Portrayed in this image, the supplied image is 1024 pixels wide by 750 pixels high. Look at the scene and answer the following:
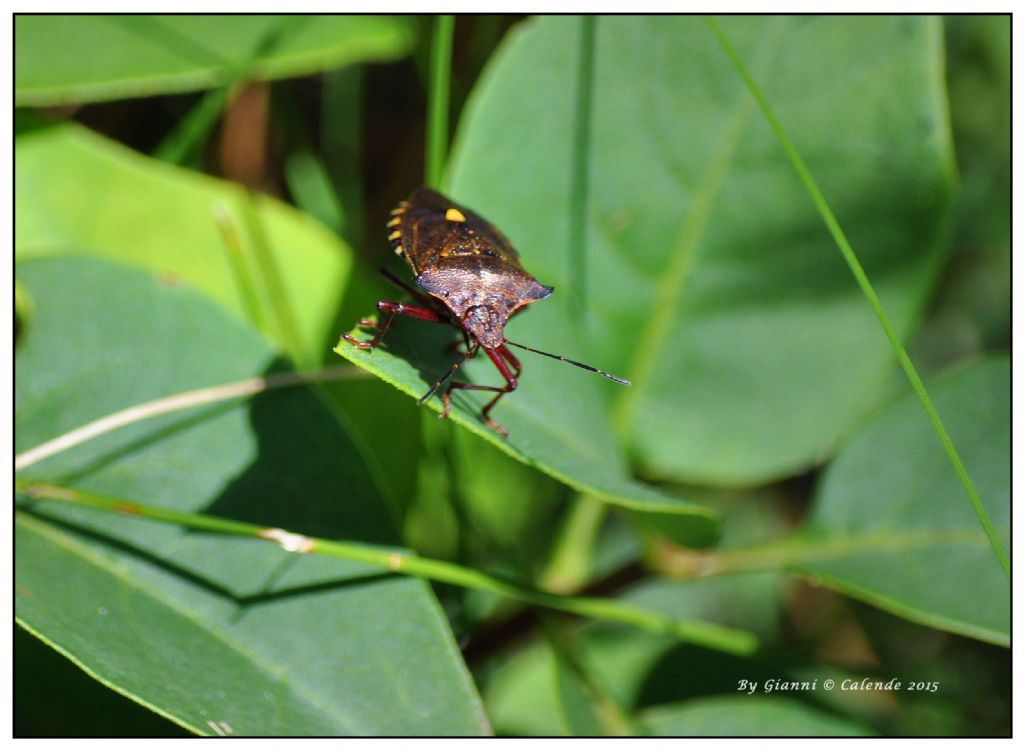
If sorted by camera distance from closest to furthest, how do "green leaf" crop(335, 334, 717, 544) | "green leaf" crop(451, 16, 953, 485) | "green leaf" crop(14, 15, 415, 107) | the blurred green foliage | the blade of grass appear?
"green leaf" crop(335, 334, 717, 544)
the blurred green foliage
the blade of grass
"green leaf" crop(451, 16, 953, 485)
"green leaf" crop(14, 15, 415, 107)

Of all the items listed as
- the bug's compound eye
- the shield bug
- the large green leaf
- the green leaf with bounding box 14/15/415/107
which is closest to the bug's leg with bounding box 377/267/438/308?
the shield bug

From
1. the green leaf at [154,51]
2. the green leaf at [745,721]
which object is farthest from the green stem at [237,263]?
the green leaf at [745,721]

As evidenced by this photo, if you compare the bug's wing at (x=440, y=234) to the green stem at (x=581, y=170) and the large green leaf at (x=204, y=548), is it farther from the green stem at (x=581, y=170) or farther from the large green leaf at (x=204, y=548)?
the large green leaf at (x=204, y=548)

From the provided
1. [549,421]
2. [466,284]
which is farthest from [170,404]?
[549,421]

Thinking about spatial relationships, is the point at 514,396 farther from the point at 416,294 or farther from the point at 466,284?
the point at 416,294

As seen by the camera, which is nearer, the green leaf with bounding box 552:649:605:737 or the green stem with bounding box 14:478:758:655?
the green stem with bounding box 14:478:758:655

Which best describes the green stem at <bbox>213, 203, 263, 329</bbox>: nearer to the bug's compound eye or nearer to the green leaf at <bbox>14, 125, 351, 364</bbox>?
the green leaf at <bbox>14, 125, 351, 364</bbox>
